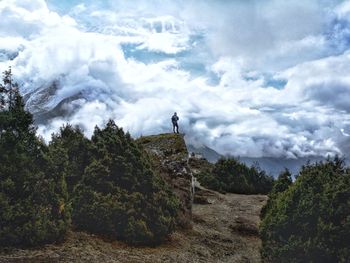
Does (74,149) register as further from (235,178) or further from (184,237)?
(235,178)

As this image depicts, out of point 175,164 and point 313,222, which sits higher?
point 175,164

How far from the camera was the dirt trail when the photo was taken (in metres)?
12.0

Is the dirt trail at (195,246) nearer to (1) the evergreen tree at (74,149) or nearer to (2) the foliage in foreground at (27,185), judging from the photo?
(2) the foliage in foreground at (27,185)

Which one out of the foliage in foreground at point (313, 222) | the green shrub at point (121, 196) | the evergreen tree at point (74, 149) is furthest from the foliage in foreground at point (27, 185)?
the foliage in foreground at point (313, 222)

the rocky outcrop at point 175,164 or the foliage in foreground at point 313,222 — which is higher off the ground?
the rocky outcrop at point 175,164

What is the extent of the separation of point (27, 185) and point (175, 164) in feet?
34.9

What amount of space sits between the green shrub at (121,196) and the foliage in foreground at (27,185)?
1336 millimetres

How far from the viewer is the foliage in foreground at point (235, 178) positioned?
36.1 meters

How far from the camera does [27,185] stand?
12570 millimetres

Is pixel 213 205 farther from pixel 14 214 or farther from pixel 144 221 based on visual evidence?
pixel 14 214

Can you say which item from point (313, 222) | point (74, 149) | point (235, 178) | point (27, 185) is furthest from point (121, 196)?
point (235, 178)

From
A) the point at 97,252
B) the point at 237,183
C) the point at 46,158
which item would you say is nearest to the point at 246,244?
the point at 97,252

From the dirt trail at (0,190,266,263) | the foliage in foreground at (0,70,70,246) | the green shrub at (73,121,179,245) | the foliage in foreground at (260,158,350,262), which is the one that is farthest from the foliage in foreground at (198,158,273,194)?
the foliage in foreground at (0,70,70,246)

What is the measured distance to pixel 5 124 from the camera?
1298 centimetres
